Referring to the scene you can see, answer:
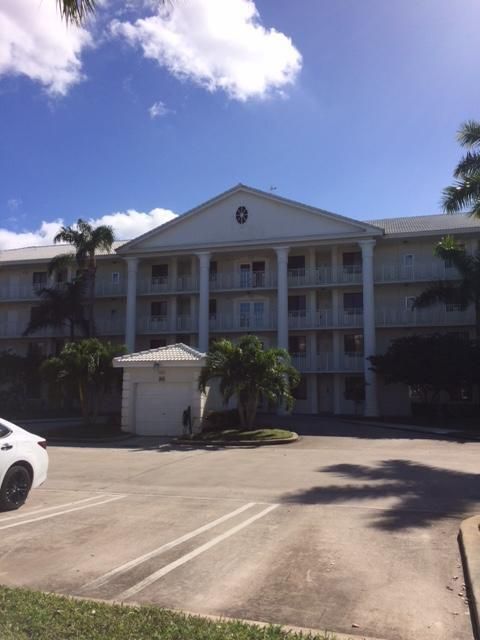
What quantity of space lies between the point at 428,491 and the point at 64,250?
126 feet

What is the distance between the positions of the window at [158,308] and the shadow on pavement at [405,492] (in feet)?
84.0

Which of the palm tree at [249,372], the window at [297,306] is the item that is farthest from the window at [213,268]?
the palm tree at [249,372]

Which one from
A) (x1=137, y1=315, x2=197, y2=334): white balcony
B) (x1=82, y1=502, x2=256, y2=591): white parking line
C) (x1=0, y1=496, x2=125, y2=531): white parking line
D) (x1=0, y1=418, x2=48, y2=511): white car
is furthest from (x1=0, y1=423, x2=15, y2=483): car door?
(x1=137, y1=315, x2=197, y2=334): white balcony

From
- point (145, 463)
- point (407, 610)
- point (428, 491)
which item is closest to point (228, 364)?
point (145, 463)

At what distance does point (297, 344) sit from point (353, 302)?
417cm

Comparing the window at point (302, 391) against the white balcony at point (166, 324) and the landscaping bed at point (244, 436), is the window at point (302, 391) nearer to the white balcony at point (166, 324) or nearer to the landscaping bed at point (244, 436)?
the white balcony at point (166, 324)

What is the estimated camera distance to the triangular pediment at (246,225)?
33.9m

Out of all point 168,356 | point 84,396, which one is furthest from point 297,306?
point 84,396

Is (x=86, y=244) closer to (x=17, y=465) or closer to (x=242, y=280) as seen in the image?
(x=242, y=280)

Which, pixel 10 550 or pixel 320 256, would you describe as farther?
pixel 320 256

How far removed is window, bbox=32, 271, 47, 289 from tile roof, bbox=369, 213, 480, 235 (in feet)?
74.6

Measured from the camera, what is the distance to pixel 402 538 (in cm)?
714

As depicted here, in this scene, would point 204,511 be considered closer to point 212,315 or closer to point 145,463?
point 145,463

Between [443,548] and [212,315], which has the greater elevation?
[212,315]
